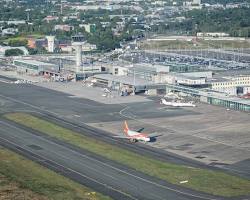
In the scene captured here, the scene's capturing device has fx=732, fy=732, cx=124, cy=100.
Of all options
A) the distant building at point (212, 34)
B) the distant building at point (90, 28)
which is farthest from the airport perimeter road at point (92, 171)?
the distant building at point (90, 28)

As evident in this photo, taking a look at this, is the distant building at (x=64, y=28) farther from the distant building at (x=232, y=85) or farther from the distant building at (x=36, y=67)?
the distant building at (x=232, y=85)

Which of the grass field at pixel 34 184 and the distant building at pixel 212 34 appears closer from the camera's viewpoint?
the grass field at pixel 34 184

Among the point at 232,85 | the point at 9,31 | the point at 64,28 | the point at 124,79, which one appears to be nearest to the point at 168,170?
the point at 232,85

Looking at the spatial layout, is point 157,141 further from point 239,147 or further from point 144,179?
point 144,179

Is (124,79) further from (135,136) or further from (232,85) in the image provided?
(135,136)

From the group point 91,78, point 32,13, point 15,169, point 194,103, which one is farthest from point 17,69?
point 32,13

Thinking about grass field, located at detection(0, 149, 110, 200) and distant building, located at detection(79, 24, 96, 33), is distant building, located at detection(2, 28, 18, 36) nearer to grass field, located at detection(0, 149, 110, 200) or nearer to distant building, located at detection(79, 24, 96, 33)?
distant building, located at detection(79, 24, 96, 33)
